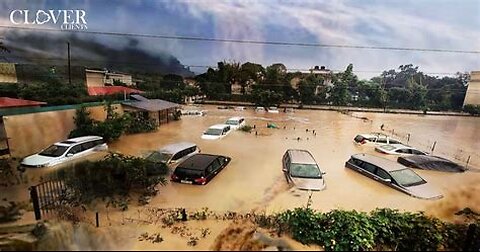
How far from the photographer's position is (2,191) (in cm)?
454

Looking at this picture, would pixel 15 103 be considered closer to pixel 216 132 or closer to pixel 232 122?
pixel 216 132

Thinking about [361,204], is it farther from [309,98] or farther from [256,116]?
[256,116]

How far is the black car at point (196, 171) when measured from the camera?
205 inches

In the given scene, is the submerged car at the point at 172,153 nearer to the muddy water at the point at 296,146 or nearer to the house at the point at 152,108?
the muddy water at the point at 296,146

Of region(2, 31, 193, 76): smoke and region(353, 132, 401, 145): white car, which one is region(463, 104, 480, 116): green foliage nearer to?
region(353, 132, 401, 145): white car

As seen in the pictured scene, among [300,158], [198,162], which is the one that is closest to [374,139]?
[300,158]

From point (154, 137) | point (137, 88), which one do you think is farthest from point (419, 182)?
point (137, 88)

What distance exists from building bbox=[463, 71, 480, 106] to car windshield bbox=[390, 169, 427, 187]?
3.24 meters

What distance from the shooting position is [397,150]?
26.3 ft

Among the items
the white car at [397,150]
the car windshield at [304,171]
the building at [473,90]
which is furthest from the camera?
the white car at [397,150]

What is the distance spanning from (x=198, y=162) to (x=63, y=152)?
104 inches

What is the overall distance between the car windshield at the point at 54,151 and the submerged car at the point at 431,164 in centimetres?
806

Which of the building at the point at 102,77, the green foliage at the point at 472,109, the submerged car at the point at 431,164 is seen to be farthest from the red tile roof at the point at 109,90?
the green foliage at the point at 472,109

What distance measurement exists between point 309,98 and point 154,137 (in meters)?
5.26
